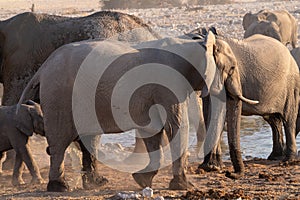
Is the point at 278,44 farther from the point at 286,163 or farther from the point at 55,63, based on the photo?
the point at 55,63

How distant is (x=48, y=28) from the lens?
29.0 ft

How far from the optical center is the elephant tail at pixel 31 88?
6602 mm

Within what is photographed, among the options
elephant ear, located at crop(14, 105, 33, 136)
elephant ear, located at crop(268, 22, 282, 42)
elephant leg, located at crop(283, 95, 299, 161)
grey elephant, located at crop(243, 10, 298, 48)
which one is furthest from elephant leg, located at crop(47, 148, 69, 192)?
grey elephant, located at crop(243, 10, 298, 48)

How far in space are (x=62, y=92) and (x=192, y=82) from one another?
3.18 ft

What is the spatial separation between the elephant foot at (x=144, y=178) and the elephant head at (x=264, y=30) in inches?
448

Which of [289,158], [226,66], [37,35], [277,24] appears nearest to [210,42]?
[226,66]

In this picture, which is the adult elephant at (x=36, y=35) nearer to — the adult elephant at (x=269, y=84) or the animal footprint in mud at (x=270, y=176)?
the adult elephant at (x=269, y=84)

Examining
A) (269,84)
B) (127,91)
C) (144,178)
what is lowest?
(144,178)

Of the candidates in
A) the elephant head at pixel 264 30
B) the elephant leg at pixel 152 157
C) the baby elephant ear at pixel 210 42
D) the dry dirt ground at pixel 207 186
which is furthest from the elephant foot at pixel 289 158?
the elephant head at pixel 264 30

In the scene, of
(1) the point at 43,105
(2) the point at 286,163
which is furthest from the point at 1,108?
(2) the point at 286,163

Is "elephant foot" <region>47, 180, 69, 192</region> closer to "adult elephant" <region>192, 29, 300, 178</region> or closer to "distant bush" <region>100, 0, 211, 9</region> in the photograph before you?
"adult elephant" <region>192, 29, 300, 178</region>

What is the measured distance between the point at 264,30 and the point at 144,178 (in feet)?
38.9

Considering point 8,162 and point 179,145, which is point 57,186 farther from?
point 8,162

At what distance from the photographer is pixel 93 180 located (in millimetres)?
6855
